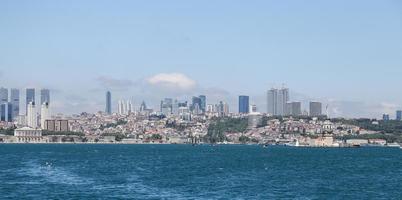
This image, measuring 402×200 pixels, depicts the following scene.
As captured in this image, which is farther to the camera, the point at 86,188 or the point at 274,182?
the point at 274,182

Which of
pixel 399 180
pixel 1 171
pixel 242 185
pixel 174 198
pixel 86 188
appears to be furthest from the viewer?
pixel 1 171

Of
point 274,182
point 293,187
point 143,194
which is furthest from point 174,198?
point 274,182

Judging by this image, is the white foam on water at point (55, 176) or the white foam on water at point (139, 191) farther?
the white foam on water at point (55, 176)

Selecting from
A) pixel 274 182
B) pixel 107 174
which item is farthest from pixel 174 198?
pixel 107 174

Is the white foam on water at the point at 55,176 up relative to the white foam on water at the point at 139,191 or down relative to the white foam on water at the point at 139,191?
down

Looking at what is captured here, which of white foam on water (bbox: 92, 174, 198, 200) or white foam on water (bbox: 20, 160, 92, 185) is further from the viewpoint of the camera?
white foam on water (bbox: 20, 160, 92, 185)

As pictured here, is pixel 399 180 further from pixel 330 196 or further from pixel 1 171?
pixel 1 171

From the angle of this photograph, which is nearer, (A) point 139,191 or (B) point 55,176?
(A) point 139,191

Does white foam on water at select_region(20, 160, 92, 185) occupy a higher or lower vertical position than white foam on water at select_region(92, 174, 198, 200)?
lower

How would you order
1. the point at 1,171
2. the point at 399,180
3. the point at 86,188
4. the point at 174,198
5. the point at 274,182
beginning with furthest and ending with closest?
the point at 1,171
the point at 399,180
the point at 274,182
the point at 86,188
the point at 174,198
